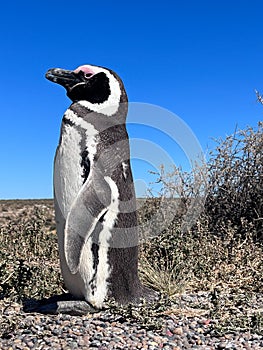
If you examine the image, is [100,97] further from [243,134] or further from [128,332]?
[243,134]

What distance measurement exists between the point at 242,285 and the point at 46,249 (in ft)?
10.8

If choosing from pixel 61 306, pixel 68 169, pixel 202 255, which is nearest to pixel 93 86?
pixel 68 169

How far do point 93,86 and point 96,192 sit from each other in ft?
3.49

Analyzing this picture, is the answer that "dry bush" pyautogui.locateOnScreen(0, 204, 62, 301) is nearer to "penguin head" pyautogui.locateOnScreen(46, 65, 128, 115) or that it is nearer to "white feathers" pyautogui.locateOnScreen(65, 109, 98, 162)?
"white feathers" pyautogui.locateOnScreen(65, 109, 98, 162)

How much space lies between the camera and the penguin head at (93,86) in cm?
512

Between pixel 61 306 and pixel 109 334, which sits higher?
pixel 61 306

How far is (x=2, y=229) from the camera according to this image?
924cm

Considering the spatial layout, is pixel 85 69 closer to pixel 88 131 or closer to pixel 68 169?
pixel 88 131

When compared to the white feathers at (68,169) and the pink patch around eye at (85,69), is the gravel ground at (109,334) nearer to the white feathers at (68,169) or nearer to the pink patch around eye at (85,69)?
the white feathers at (68,169)

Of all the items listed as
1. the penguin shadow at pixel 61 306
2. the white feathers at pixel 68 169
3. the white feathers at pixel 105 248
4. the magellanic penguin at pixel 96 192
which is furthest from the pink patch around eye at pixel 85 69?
the penguin shadow at pixel 61 306

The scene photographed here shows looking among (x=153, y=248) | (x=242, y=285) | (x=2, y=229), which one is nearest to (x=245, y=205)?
(x=153, y=248)

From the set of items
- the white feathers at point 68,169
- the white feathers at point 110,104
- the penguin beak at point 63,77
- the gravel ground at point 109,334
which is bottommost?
the gravel ground at point 109,334

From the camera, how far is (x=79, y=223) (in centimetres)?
475

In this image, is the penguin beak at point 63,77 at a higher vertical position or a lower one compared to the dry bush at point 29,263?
higher
